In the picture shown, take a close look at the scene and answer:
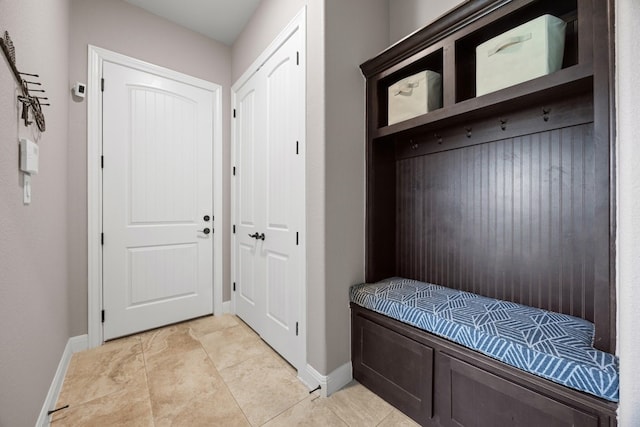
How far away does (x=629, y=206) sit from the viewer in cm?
76

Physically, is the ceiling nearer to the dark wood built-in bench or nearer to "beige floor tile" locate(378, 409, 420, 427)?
the dark wood built-in bench

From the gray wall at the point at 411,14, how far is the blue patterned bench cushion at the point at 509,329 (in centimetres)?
169

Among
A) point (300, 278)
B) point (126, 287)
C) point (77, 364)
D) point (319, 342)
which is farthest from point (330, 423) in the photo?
point (126, 287)

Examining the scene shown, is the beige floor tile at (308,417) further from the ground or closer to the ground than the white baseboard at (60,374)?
closer to the ground

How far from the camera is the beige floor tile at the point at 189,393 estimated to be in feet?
4.64

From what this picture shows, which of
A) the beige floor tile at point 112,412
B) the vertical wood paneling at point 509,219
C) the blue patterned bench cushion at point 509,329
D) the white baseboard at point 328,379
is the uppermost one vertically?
the vertical wood paneling at point 509,219

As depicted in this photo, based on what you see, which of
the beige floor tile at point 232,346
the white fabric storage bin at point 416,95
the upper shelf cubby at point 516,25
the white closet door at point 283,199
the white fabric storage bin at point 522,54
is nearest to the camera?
the white fabric storage bin at point 522,54

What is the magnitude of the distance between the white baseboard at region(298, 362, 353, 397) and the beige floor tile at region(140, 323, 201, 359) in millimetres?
1027

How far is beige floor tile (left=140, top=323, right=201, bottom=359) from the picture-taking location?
82.7 inches

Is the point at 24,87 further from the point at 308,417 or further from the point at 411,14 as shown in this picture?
the point at 411,14

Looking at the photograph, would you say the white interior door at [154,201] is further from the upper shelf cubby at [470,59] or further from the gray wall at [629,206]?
the gray wall at [629,206]

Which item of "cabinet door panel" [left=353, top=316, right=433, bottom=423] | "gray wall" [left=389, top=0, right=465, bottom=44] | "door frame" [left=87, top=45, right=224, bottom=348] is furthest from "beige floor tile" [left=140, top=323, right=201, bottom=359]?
"gray wall" [left=389, top=0, right=465, bottom=44]

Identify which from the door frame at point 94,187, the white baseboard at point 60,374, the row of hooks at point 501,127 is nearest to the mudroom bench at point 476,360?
the row of hooks at point 501,127

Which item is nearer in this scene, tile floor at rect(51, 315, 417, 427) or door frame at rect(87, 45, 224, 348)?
tile floor at rect(51, 315, 417, 427)
